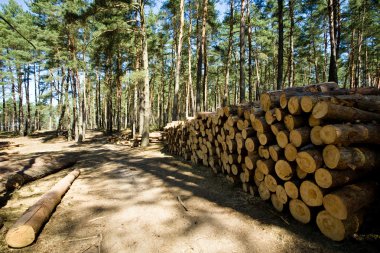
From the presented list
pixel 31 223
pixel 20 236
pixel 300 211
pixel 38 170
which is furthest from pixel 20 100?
pixel 300 211

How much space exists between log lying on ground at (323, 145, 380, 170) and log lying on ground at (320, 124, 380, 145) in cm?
10

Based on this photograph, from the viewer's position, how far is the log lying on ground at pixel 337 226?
3012 millimetres

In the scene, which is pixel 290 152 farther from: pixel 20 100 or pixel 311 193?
pixel 20 100

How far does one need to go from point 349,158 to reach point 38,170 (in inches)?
309

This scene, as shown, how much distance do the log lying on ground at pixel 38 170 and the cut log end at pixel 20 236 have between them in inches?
127

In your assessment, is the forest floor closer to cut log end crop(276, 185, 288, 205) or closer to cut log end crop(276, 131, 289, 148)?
cut log end crop(276, 185, 288, 205)

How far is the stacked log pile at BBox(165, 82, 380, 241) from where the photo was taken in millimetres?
3129

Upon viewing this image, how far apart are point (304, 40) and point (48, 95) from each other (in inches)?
953

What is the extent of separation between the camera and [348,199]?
3.00 metres

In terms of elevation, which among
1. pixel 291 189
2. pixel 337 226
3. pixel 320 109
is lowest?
pixel 337 226

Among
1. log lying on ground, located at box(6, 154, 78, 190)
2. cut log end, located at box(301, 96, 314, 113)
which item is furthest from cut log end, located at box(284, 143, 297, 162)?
log lying on ground, located at box(6, 154, 78, 190)

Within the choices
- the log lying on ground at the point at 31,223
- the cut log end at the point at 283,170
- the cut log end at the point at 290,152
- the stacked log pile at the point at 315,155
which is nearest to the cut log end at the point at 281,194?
the stacked log pile at the point at 315,155

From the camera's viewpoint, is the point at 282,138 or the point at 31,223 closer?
the point at 31,223

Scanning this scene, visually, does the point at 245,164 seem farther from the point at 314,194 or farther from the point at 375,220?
the point at 375,220
